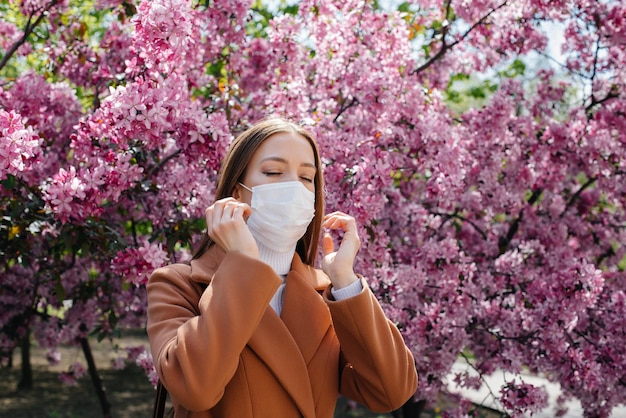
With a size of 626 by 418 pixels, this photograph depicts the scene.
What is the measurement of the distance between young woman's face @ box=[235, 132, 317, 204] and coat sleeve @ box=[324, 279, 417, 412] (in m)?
0.36

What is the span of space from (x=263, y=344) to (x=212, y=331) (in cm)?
22

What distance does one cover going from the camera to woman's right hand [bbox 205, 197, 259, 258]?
187 centimetres

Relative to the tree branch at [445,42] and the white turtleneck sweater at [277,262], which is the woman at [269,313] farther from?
the tree branch at [445,42]

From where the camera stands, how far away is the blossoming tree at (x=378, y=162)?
11.6 feet

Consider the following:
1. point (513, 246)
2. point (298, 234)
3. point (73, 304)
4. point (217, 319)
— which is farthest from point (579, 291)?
point (73, 304)

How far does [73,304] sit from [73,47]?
194 centimetres

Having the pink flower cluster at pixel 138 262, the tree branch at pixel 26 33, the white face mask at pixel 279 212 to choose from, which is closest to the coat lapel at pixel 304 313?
the white face mask at pixel 279 212

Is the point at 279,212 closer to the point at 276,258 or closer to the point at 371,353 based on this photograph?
the point at 276,258

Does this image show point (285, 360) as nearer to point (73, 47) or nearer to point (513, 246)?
point (73, 47)

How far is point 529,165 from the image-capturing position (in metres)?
5.61

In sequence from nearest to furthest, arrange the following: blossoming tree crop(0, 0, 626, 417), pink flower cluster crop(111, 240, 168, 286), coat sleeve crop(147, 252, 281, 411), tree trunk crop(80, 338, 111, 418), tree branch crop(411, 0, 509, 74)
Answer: coat sleeve crop(147, 252, 281, 411)
pink flower cluster crop(111, 240, 168, 286)
blossoming tree crop(0, 0, 626, 417)
tree branch crop(411, 0, 509, 74)
tree trunk crop(80, 338, 111, 418)

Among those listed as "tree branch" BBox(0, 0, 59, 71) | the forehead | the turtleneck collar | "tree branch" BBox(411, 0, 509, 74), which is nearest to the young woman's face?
the forehead

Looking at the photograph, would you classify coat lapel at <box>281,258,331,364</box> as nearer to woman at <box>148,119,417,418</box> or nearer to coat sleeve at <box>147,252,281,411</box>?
woman at <box>148,119,417,418</box>

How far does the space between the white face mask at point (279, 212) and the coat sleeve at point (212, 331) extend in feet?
0.68
